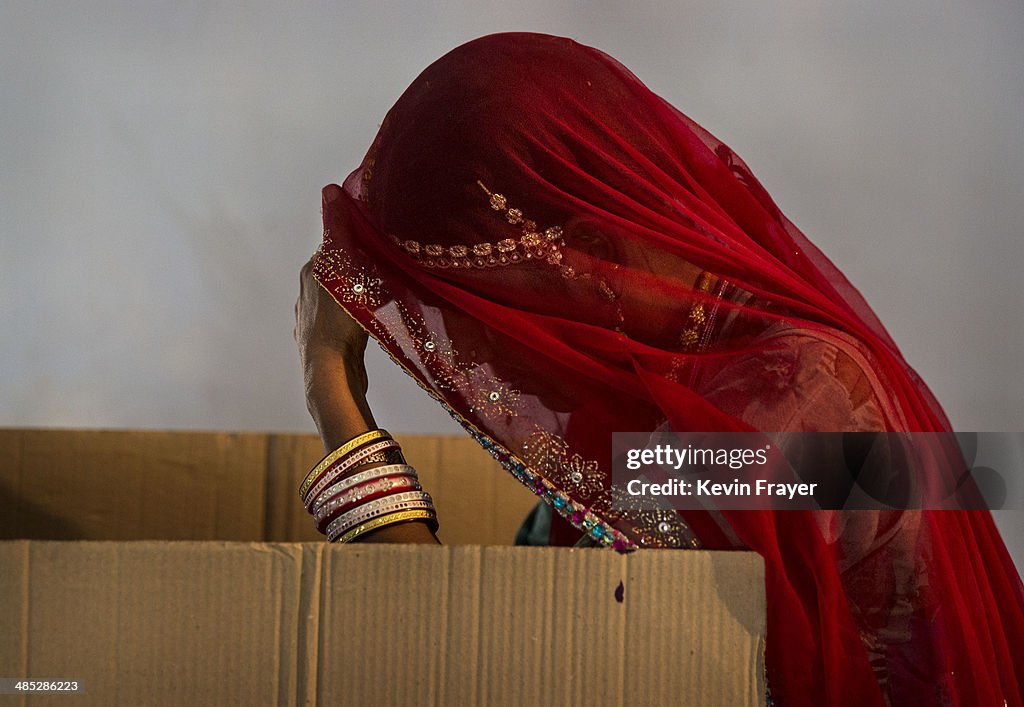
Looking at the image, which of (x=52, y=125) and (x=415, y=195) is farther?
(x=52, y=125)

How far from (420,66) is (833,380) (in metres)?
0.89

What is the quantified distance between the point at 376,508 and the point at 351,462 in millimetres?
35

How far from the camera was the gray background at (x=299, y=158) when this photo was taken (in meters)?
1.31

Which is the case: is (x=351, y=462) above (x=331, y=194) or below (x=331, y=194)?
below

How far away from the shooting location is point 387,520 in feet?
1.99

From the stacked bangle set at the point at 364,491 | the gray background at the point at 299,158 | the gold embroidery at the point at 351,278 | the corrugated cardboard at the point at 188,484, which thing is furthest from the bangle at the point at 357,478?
the gray background at the point at 299,158

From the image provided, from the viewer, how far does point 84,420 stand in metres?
1.33

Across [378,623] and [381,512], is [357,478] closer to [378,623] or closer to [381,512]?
[381,512]

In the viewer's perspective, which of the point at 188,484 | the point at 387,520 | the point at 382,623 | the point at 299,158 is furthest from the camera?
the point at 299,158

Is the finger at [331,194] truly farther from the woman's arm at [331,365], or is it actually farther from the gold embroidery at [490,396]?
the gold embroidery at [490,396]

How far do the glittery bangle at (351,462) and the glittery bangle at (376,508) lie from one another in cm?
2

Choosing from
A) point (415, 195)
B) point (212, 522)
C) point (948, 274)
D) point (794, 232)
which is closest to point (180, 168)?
point (212, 522)

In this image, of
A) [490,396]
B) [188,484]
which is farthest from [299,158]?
[490,396]

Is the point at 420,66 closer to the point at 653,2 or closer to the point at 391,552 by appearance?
the point at 653,2
